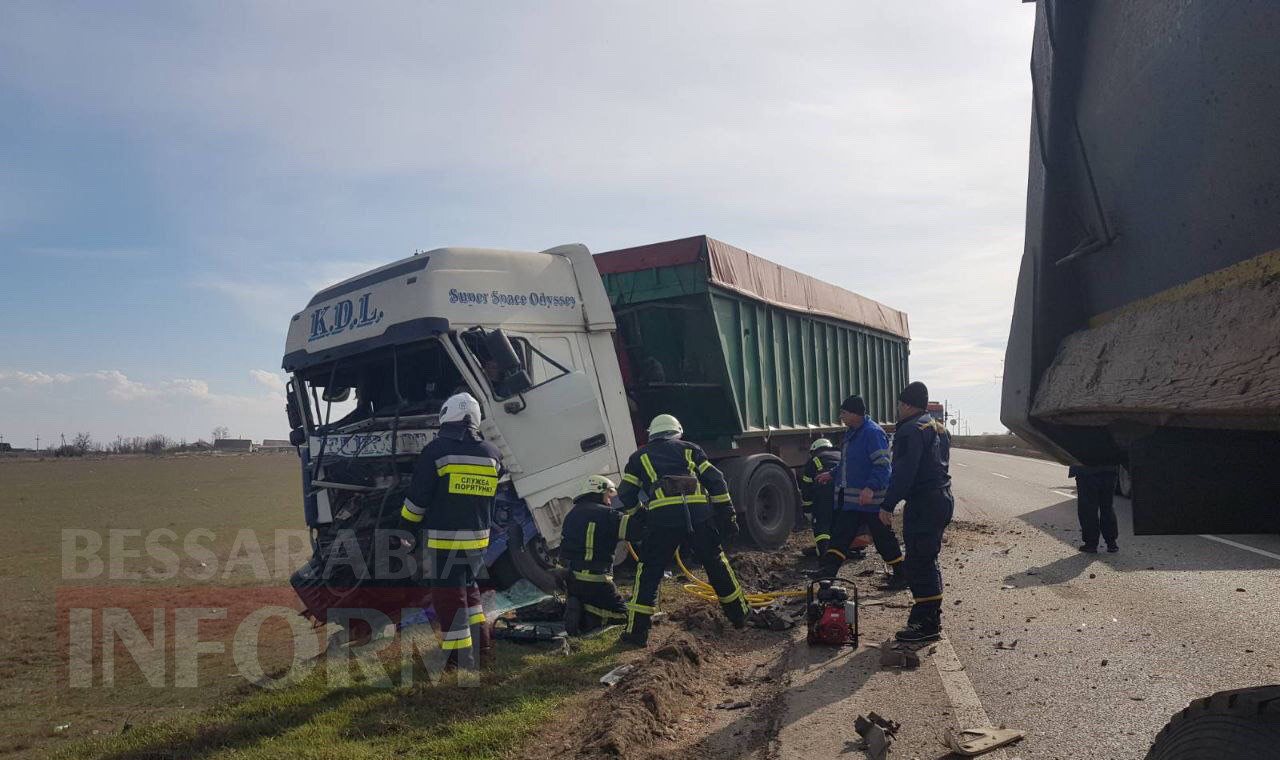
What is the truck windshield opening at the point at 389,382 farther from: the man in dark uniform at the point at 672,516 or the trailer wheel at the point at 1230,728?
the trailer wheel at the point at 1230,728

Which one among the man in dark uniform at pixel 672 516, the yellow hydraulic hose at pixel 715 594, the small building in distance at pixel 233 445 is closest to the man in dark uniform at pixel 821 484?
the yellow hydraulic hose at pixel 715 594

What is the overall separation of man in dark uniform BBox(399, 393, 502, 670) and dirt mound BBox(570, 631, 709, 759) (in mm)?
1057

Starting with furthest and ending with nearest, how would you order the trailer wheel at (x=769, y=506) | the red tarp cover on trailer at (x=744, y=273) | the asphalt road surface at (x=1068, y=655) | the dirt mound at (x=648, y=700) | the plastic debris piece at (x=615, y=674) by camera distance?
1. the trailer wheel at (x=769, y=506)
2. the red tarp cover on trailer at (x=744, y=273)
3. the plastic debris piece at (x=615, y=674)
4. the asphalt road surface at (x=1068, y=655)
5. the dirt mound at (x=648, y=700)

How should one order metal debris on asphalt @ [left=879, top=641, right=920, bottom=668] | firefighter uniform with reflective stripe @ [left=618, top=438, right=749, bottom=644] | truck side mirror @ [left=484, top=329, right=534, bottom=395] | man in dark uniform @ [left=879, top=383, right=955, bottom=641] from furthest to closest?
truck side mirror @ [left=484, top=329, right=534, bottom=395]
firefighter uniform with reflective stripe @ [left=618, top=438, right=749, bottom=644]
man in dark uniform @ [left=879, top=383, right=955, bottom=641]
metal debris on asphalt @ [left=879, top=641, right=920, bottom=668]

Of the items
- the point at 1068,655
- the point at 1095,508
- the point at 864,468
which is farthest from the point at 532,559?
the point at 1095,508

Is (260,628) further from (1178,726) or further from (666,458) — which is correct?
(1178,726)

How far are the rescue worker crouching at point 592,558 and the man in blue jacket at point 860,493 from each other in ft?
5.85

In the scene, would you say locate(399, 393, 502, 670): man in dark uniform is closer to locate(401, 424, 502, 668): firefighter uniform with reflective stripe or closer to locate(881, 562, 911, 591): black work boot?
locate(401, 424, 502, 668): firefighter uniform with reflective stripe

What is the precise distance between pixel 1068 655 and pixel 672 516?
8.25 ft

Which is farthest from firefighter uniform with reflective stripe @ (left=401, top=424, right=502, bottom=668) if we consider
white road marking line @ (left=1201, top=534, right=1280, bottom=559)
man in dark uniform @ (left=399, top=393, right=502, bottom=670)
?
white road marking line @ (left=1201, top=534, right=1280, bottom=559)

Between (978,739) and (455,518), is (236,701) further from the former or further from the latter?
(978,739)

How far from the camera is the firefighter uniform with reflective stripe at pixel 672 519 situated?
19.1 feet

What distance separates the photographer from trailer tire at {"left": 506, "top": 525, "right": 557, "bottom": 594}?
6641mm

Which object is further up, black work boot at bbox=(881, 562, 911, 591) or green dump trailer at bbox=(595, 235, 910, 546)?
green dump trailer at bbox=(595, 235, 910, 546)
